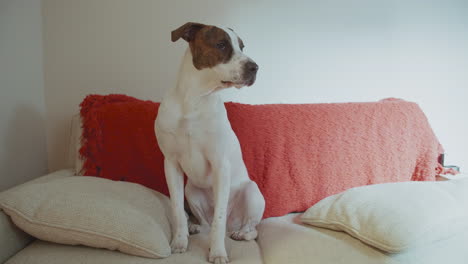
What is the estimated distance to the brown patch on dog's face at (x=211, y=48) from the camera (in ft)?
4.30

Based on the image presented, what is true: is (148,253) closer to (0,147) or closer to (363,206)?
(363,206)

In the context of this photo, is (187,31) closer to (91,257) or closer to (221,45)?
(221,45)

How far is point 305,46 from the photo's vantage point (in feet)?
7.53

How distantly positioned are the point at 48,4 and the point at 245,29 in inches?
50.8

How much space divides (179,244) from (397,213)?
0.85m

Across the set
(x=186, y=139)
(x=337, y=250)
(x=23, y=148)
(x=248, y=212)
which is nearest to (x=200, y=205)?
(x=248, y=212)

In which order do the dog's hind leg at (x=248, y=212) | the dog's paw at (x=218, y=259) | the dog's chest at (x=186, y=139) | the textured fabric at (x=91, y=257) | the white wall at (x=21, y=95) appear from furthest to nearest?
the white wall at (x=21, y=95)
the dog's hind leg at (x=248, y=212)
the dog's chest at (x=186, y=139)
the dog's paw at (x=218, y=259)
the textured fabric at (x=91, y=257)

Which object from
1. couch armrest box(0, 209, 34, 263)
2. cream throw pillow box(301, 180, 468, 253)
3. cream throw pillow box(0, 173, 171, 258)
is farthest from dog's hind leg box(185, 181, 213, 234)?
couch armrest box(0, 209, 34, 263)

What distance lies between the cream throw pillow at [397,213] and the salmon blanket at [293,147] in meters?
0.33

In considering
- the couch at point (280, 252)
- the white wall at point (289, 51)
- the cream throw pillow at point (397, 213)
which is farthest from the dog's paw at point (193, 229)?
the white wall at point (289, 51)

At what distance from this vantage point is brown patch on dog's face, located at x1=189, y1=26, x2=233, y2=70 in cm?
131

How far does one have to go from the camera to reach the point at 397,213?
1.25 meters

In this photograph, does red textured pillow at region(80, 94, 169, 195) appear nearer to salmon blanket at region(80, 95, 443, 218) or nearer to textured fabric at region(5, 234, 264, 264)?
salmon blanket at region(80, 95, 443, 218)

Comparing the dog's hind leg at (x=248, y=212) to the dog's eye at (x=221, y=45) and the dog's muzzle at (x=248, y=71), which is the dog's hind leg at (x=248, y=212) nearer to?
the dog's muzzle at (x=248, y=71)
